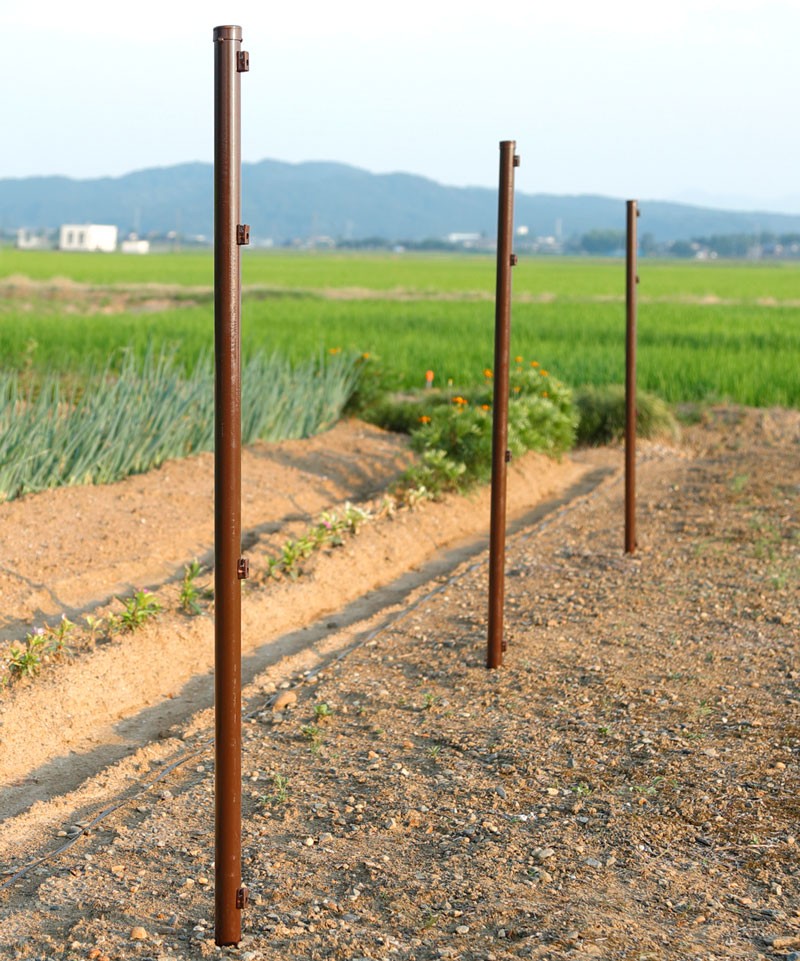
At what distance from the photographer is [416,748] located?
4.09 m

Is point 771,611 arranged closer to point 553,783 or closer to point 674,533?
point 674,533

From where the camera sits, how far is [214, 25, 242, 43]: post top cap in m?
2.55

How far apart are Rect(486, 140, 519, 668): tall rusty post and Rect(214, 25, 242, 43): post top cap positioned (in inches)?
83.9

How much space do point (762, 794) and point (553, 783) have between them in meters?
0.64

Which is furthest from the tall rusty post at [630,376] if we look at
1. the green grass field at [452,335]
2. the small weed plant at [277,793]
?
the small weed plant at [277,793]

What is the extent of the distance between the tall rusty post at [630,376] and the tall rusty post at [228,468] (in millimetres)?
4220

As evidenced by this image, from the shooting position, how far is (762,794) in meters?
3.69

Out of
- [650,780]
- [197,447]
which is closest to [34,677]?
[650,780]

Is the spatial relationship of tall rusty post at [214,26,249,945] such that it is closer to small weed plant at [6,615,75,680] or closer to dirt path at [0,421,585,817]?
dirt path at [0,421,585,817]

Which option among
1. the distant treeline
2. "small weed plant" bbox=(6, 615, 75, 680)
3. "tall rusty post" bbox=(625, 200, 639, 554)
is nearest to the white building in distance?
the distant treeline

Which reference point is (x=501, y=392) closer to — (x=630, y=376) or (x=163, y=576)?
(x=630, y=376)

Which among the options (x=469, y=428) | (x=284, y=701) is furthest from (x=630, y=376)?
(x=284, y=701)

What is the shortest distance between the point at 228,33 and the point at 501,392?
96.3 inches

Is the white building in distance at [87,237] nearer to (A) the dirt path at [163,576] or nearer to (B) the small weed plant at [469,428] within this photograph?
(B) the small weed plant at [469,428]
